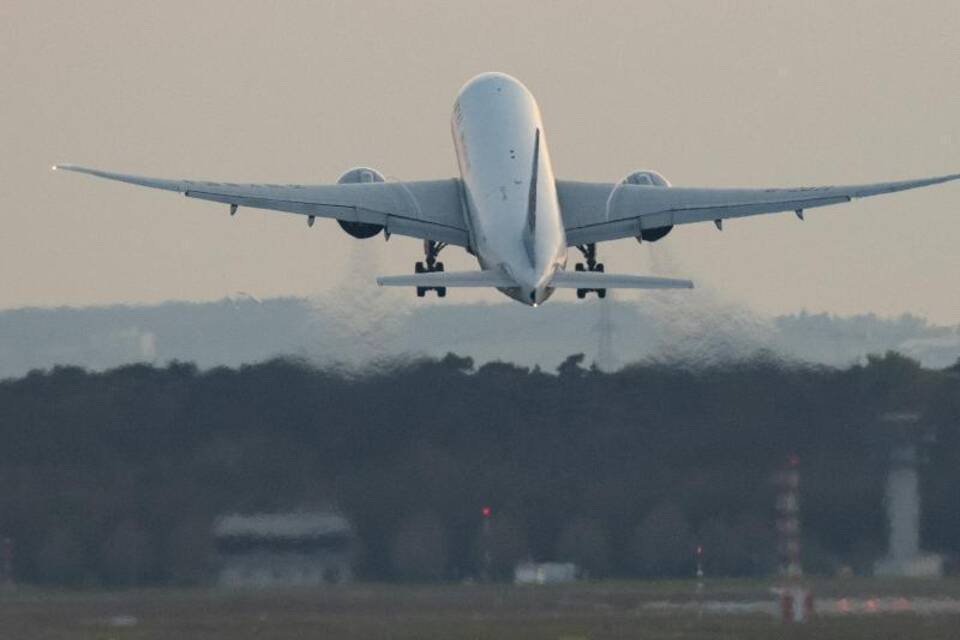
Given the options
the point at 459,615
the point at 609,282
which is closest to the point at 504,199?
the point at 609,282

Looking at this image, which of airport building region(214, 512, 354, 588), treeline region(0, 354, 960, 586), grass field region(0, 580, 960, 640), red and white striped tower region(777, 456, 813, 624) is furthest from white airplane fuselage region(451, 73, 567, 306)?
grass field region(0, 580, 960, 640)

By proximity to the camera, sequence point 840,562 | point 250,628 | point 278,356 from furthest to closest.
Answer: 1. point 278,356
2. point 840,562
3. point 250,628

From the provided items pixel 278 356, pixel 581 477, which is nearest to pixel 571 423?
pixel 581 477

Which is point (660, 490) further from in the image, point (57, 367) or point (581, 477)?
point (57, 367)

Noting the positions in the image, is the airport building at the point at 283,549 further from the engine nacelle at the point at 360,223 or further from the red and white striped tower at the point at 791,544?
the engine nacelle at the point at 360,223

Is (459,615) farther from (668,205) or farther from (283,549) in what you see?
(668,205)

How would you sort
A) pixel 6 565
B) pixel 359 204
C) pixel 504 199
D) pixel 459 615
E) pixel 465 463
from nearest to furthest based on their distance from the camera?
pixel 459 615 < pixel 6 565 < pixel 465 463 < pixel 504 199 < pixel 359 204

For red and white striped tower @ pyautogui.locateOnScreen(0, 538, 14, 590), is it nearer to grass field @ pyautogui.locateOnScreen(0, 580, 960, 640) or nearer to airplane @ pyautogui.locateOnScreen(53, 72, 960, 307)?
grass field @ pyautogui.locateOnScreen(0, 580, 960, 640)
